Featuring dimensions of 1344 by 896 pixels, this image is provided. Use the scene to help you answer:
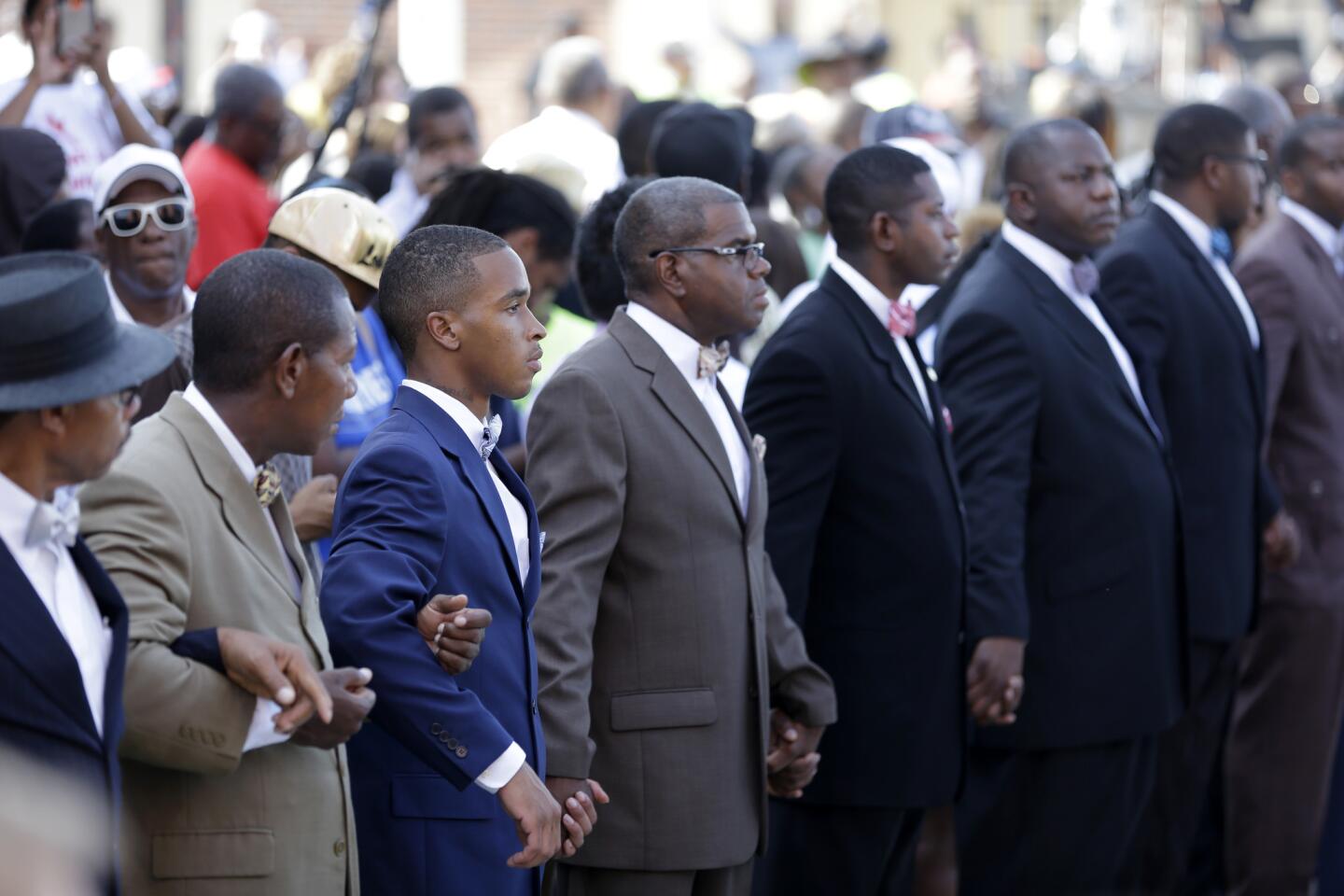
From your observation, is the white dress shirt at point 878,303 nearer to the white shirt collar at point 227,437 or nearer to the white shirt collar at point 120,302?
the white shirt collar at point 120,302

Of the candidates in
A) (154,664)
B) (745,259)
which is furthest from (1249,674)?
(154,664)

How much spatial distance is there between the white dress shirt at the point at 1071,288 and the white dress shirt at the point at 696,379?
5.40 feet

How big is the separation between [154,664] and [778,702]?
204cm

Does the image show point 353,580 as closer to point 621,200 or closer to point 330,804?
point 330,804

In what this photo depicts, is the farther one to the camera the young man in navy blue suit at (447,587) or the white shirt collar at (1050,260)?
the white shirt collar at (1050,260)

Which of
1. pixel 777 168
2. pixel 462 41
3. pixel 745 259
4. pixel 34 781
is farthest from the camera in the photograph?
pixel 462 41

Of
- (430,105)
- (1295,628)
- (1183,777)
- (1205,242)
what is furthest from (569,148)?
(1183,777)

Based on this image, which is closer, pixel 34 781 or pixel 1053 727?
pixel 34 781

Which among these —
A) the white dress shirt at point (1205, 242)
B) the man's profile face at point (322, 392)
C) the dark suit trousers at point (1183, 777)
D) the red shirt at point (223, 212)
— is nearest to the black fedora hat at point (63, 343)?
the man's profile face at point (322, 392)

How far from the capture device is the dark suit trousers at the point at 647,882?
4.56 m

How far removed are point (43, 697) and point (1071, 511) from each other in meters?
3.55

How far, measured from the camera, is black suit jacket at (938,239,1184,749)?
5.78 m

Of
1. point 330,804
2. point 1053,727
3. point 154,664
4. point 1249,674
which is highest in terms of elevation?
point 154,664

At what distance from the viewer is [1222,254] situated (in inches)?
332
